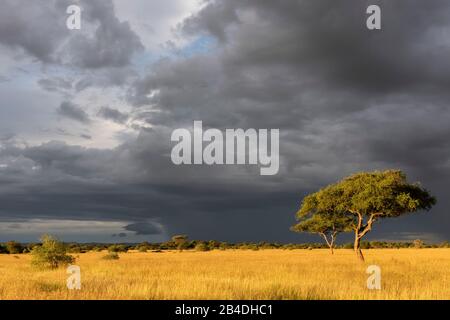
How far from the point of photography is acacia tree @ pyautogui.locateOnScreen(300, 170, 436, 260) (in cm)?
3544

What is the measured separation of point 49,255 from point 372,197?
23.7 meters

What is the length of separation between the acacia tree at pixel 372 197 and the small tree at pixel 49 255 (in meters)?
20.3

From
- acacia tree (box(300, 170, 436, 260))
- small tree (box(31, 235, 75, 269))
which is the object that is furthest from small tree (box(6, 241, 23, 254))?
acacia tree (box(300, 170, 436, 260))

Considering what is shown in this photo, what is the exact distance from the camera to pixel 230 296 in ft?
48.6

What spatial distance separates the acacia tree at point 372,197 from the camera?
3544 centimetres

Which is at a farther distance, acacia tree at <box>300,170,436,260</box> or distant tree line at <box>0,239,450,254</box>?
distant tree line at <box>0,239,450,254</box>

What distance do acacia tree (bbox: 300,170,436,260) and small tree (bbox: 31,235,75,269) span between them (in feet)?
66.6

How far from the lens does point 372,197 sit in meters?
34.9

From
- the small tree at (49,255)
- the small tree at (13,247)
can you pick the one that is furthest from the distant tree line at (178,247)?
the small tree at (49,255)

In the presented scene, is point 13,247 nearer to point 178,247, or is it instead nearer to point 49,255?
point 178,247

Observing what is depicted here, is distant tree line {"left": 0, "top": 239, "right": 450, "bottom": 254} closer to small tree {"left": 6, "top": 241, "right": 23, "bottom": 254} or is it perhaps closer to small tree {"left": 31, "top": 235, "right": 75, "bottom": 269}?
small tree {"left": 6, "top": 241, "right": 23, "bottom": 254}
